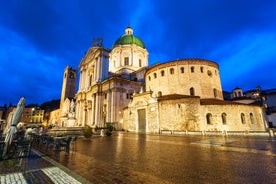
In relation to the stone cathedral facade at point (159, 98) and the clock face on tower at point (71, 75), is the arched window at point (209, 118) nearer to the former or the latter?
the stone cathedral facade at point (159, 98)

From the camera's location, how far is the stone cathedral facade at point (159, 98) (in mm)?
→ 19547

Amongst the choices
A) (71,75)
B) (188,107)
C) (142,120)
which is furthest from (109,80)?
(71,75)

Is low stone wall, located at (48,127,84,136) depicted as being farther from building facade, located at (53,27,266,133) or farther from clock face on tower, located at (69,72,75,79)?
clock face on tower, located at (69,72,75,79)

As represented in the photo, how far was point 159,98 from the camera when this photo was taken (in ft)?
73.0

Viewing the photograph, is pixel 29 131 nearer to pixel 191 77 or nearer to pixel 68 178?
pixel 68 178

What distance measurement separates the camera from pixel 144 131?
2253cm

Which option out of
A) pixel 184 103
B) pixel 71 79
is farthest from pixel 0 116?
pixel 184 103

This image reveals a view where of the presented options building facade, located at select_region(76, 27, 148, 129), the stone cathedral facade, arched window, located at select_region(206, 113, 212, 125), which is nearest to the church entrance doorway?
the stone cathedral facade

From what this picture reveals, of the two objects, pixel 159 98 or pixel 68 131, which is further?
pixel 159 98

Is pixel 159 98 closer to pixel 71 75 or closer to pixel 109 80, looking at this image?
pixel 109 80

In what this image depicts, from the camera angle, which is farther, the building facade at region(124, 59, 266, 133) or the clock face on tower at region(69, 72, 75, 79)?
the clock face on tower at region(69, 72, 75, 79)

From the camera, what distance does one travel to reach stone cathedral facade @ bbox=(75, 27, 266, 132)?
19547 mm

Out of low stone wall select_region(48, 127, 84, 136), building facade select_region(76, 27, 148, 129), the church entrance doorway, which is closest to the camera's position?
low stone wall select_region(48, 127, 84, 136)

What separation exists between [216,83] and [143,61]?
24820 mm
